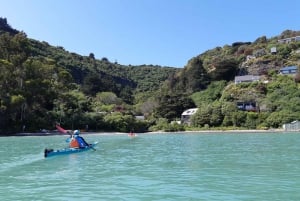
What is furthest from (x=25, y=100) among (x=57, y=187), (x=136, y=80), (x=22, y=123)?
(x=136, y=80)

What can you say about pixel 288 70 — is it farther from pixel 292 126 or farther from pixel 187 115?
pixel 187 115

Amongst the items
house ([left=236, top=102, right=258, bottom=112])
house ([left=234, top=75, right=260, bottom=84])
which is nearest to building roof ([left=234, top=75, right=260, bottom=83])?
house ([left=234, top=75, right=260, bottom=84])

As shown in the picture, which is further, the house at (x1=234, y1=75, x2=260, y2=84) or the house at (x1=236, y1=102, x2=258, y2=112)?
the house at (x1=234, y1=75, x2=260, y2=84)

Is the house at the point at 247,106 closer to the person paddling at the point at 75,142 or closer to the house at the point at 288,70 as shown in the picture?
the house at the point at 288,70

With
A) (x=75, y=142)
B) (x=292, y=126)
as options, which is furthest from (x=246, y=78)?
(x=75, y=142)

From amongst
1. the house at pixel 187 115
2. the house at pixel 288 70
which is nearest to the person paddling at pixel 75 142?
the house at pixel 187 115

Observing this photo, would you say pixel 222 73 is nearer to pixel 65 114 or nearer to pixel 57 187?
pixel 65 114

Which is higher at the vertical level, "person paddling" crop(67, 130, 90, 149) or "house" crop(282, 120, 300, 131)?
"house" crop(282, 120, 300, 131)

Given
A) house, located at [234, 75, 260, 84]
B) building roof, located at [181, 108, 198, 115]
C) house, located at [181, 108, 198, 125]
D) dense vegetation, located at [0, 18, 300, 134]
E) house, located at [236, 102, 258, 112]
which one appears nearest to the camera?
dense vegetation, located at [0, 18, 300, 134]

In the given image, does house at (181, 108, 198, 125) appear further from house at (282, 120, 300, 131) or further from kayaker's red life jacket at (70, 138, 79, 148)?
kayaker's red life jacket at (70, 138, 79, 148)

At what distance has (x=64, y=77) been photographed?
8044 centimetres

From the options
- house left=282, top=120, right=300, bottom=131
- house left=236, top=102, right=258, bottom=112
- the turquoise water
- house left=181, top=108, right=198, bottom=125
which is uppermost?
house left=236, top=102, right=258, bottom=112

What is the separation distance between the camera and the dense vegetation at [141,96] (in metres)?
72.1

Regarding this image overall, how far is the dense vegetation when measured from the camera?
72125 millimetres
